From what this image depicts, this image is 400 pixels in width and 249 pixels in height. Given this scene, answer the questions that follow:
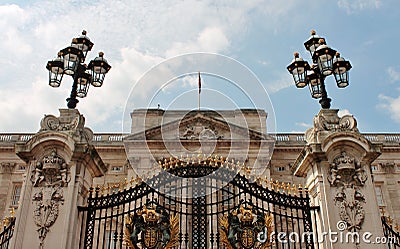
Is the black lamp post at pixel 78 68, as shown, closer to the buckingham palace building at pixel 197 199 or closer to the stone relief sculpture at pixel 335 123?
the buckingham palace building at pixel 197 199

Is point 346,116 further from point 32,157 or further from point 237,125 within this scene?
point 237,125

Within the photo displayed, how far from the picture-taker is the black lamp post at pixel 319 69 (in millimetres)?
10367

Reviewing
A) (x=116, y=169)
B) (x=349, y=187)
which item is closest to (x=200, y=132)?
(x=116, y=169)

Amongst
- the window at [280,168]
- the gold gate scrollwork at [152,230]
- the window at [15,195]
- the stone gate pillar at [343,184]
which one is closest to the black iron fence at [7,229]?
the gold gate scrollwork at [152,230]

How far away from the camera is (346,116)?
996 centimetres

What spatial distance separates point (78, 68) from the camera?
10.4 meters

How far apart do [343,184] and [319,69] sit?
325cm

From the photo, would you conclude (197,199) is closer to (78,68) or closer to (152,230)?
(152,230)

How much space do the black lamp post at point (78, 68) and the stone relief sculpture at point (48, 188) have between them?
1817 mm

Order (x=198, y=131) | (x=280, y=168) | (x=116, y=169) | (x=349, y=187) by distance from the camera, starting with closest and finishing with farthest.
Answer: (x=349, y=187), (x=116, y=169), (x=198, y=131), (x=280, y=168)

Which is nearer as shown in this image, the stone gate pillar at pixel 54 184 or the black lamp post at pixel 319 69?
the stone gate pillar at pixel 54 184

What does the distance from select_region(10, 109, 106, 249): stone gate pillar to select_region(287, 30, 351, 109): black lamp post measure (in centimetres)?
601

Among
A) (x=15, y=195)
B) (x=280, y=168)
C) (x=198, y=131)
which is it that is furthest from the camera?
(x=280, y=168)

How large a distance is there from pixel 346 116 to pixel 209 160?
375 centimetres
